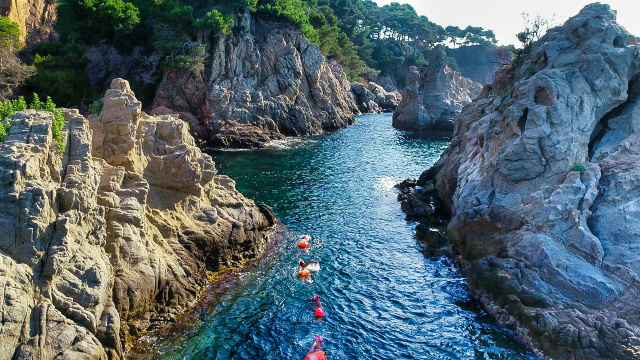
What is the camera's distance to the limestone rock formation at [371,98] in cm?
11694

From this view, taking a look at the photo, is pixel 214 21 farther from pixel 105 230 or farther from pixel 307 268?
pixel 105 230

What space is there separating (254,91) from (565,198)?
54145 millimetres

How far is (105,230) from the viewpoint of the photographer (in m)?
19.3

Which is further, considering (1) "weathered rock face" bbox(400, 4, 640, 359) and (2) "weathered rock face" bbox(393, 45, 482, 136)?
(2) "weathered rock face" bbox(393, 45, 482, 136)

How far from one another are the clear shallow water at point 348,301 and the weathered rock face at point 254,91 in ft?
79.8

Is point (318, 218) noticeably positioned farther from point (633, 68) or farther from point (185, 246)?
point (633, 68)

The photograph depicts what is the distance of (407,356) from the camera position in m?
19.4

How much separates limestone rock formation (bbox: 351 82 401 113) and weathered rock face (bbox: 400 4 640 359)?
3302 inches

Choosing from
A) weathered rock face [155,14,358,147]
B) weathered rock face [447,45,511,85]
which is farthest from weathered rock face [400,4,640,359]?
weathered rock face [447,45,511,85]

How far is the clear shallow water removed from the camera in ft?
64.4

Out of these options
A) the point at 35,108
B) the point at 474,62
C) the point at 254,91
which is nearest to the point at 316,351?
the point at 35,108

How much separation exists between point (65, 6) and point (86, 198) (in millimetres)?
58923

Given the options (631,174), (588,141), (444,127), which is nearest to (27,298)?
(631,174)

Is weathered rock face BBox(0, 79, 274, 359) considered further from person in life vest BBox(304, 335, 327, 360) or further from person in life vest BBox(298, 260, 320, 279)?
person in life vest BBox(304, 335, 327, 360)
